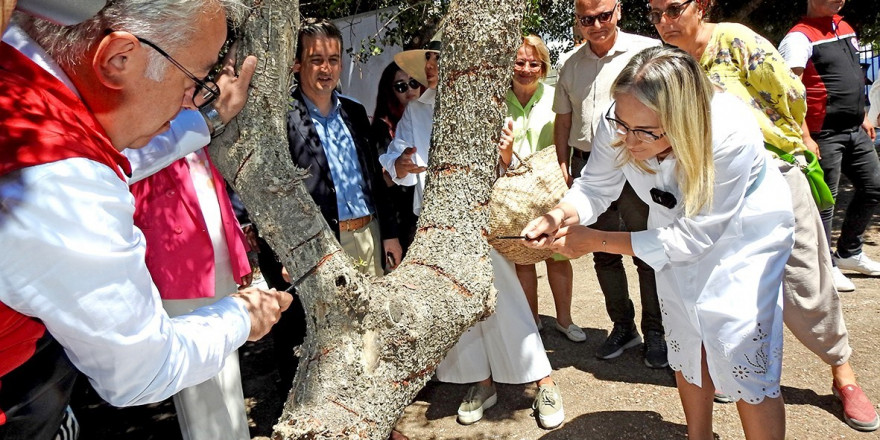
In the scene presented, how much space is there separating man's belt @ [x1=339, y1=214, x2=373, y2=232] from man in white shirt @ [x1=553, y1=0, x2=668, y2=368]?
1.32m

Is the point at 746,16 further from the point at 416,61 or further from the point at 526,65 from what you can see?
the point at 416,61

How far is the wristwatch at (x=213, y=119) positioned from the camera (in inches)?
80.1

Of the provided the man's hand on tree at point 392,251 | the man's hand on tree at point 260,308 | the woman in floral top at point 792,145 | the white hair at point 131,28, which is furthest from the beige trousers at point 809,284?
the white hair at point 131,28

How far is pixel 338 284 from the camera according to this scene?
2020 millimetres

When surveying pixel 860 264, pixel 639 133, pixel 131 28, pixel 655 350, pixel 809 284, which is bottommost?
pixel 860 264

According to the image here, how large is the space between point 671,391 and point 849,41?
10.2 ft

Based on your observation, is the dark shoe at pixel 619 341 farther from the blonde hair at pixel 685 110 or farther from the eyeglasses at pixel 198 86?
the eyeglasses at pixel 198 86

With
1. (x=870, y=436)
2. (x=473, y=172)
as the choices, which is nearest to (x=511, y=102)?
(x=473, y=172)

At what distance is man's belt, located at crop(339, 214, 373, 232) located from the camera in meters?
3.67

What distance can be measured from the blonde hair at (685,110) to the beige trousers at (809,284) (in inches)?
38.6

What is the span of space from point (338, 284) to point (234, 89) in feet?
2.27

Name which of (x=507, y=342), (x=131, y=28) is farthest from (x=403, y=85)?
(x=131, y=28)

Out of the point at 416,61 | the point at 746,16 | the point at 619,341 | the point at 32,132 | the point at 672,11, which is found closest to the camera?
the point at 32,132

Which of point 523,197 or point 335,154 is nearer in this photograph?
point 523,197
